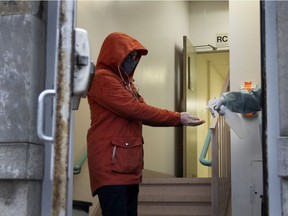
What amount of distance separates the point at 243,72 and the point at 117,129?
224 cm

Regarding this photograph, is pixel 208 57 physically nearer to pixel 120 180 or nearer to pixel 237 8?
pixel 237 8

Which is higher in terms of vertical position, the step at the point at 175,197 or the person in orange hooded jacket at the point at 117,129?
the person in orange hooded jacket at the point at 117,129

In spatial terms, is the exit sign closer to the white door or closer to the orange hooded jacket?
the white door

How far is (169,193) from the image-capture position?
5609 millimetres

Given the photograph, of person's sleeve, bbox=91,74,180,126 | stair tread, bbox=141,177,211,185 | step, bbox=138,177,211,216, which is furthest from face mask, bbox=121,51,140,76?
stair tread, bbox=141,177,211,185

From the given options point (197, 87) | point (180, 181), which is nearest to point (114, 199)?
point (180, 181)

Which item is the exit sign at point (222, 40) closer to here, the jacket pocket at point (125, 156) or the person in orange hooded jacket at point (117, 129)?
the person in orange hooded jacket at point (117, 129)

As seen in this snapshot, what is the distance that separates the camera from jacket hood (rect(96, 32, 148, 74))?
3.04 m

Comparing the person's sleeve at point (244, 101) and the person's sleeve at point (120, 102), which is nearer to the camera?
the person's sleeve at point (120, 102)

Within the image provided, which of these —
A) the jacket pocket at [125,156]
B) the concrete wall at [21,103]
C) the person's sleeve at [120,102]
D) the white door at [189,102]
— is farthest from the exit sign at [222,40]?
the concrete wall at [21,103]

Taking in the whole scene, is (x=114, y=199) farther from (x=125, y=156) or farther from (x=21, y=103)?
(x=21, y=103)

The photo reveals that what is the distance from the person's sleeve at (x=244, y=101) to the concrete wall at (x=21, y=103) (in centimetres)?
136

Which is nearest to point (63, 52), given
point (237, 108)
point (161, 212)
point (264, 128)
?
point (264, 128)

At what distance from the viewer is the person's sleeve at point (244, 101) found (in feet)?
11.2
